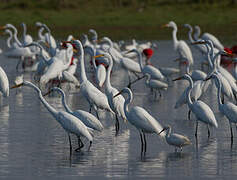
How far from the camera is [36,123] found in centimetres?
1371

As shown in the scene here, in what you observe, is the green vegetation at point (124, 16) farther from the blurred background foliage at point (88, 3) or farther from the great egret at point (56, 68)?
the great egret at point (56, 68)

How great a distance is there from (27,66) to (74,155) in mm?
14966

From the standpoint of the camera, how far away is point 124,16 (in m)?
42.6

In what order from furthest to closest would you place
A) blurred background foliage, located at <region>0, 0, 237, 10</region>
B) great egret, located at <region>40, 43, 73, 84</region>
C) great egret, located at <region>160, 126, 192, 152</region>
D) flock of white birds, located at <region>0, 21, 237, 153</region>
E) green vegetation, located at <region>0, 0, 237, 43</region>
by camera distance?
blurred background foliage, located at <region>0, 0, 237, 10</region> < green vegetation, located at <region>0, 0, 237, 43</region> < great egret, located at <region>40, 43, 73, 84</region> < flock of white birds, located at <region>0, 21, 237, 153</region> < great egret, located at <region>160, 126, 192, 152</region>

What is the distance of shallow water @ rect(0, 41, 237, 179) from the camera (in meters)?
9.72

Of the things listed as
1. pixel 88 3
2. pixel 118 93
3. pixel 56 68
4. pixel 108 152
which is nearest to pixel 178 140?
pixel 108 152

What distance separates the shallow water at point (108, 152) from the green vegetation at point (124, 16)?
21.5 metres

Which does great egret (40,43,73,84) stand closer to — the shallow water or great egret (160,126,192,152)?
the shallow water

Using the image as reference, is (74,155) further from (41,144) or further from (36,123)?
(36,123)

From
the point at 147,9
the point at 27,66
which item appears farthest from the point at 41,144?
the point at 147,9

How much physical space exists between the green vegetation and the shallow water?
21.5 m

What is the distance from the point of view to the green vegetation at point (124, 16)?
38594 millimetres

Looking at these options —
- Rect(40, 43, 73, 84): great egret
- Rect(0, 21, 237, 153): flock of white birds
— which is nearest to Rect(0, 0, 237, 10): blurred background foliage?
Rect(0, 21, 237, 153): flock of white birds

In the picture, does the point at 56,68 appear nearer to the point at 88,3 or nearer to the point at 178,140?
the point at 178,140
